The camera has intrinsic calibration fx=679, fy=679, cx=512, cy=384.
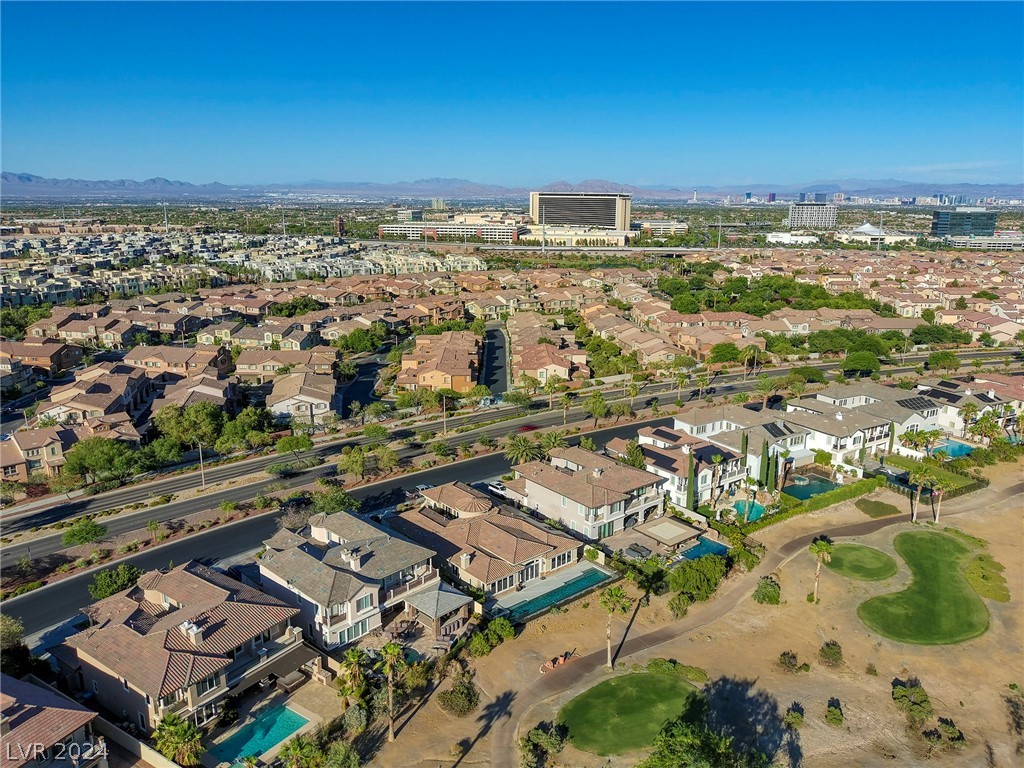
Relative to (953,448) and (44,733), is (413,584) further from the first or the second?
(953,448)

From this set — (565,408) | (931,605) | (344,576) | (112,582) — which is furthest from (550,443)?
(112,582)

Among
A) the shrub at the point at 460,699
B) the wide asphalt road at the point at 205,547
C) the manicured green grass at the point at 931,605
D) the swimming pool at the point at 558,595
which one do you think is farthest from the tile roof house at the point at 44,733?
the manicured green grass at the point at 931,605

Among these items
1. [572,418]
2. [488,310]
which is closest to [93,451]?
[572,418]

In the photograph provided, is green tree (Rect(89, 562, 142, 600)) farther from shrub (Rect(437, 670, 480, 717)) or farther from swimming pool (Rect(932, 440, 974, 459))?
swimming pool (Rect(932, 440, 974, 459))

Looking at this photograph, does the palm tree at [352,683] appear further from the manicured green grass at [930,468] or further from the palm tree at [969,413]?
the palm tree at [969,413]

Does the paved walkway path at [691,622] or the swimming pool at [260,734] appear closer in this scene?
the swimming pool at [260,734]
